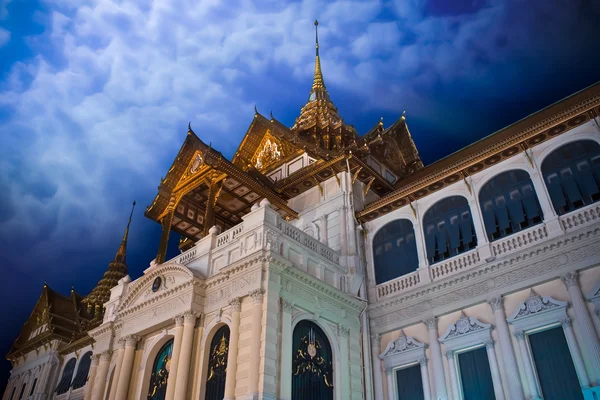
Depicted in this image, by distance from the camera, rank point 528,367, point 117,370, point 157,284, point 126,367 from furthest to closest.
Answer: point 157,284 < point 117,370 < point 126,367 < point 528,367

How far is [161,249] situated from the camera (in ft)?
74.2

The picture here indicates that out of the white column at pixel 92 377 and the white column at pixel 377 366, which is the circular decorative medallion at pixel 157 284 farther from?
the white column at pixel 377 366

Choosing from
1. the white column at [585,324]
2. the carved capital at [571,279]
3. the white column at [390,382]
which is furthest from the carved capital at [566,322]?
the white column at [390,382]

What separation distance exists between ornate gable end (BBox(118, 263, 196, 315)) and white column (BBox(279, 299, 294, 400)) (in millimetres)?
3287

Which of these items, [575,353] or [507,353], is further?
[507,353]

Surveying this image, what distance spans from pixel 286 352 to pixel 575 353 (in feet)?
25.0

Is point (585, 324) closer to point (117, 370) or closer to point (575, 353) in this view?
point (575, 353)

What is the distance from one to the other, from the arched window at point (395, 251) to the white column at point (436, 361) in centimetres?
235

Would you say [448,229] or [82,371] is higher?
[448,229]

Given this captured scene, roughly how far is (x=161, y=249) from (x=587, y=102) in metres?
16.4

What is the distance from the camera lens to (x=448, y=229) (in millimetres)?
18719

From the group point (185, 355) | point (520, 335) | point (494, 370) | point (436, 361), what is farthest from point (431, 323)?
point (185, 355)

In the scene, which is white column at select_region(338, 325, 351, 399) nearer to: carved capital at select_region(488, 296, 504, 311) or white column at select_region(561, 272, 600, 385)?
carved capital at select_region(488, 296, 504, 311)

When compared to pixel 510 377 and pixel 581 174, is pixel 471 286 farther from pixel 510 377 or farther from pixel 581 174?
pixel 581 174
